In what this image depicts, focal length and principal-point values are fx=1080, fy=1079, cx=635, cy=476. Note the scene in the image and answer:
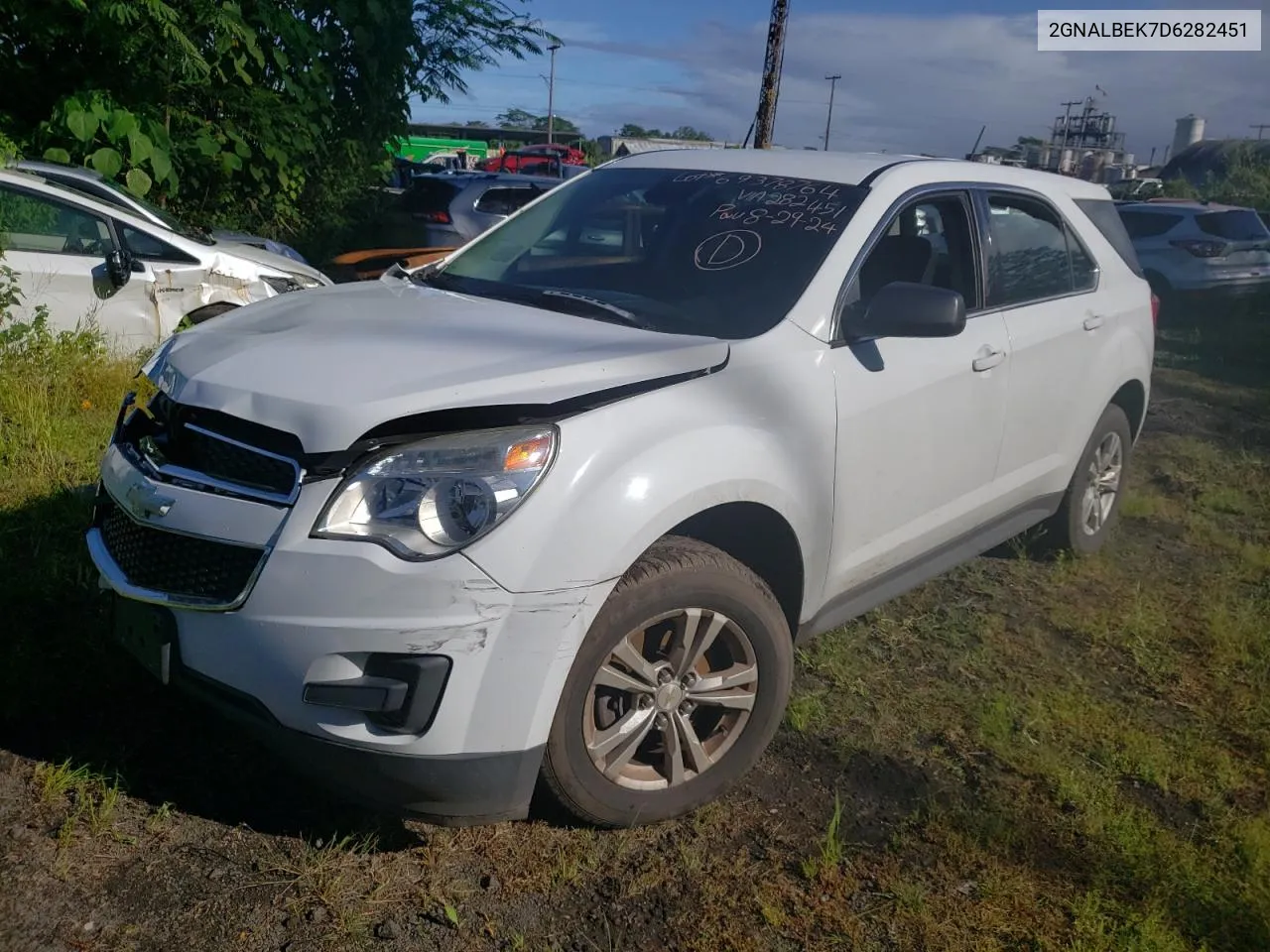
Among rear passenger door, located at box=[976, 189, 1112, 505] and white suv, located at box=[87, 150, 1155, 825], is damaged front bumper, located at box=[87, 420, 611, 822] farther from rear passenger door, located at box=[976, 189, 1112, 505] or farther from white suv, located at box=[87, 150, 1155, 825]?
rear passenger door, located at box=[976, 189, 1112, 505]

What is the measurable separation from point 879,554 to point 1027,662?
3.35 ft

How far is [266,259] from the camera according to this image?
7.95 m

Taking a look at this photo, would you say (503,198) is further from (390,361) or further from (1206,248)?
(390,361)

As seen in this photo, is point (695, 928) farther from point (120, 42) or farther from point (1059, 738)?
point (120, 42)

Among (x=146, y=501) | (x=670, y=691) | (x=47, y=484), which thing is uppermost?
(x=146, y=501)

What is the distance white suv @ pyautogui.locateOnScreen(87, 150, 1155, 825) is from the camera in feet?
7.64

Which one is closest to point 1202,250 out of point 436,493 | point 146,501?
point 436,493

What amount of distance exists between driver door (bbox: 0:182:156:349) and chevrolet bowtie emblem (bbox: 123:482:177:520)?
4717mm

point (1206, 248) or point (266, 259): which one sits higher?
point (1206, 248)

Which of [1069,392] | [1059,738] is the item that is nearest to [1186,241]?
[1069,392]

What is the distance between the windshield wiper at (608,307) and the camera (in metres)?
3.16

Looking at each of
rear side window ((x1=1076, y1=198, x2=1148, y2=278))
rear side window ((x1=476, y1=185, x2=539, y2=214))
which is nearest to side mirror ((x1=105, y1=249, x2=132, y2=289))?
rear side window ((x1=476, y1=185, x2=539, y2=214))

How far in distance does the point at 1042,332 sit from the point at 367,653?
294cm

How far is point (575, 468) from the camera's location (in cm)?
242
